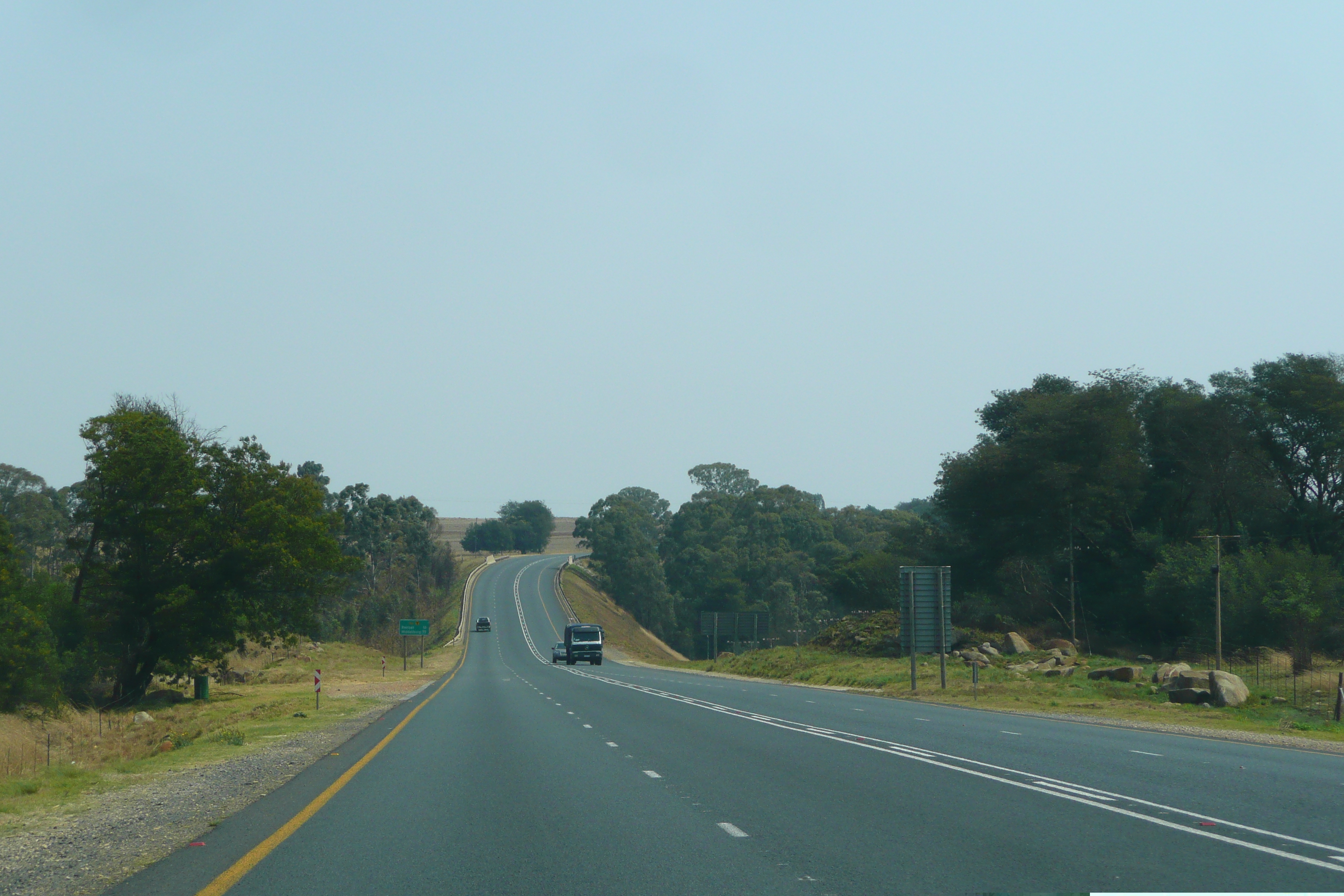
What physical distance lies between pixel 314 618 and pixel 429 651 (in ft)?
177

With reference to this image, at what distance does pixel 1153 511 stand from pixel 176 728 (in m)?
57.3

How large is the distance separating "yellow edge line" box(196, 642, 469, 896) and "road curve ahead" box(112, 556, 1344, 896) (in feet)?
0.18

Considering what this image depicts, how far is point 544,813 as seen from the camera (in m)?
11.1

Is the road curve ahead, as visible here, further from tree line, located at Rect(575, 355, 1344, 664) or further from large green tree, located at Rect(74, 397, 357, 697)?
tree line, located at Rect(575, 355, 1344, 664)

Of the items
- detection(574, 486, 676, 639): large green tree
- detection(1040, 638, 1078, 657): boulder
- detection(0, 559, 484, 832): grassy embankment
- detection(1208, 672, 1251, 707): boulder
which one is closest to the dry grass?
detection(0, 559, 484, 832): grassy embankment

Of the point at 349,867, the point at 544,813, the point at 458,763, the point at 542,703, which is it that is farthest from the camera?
the point at 542,703

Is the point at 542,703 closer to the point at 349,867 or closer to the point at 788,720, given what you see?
the point at 788,720

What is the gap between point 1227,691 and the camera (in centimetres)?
3011

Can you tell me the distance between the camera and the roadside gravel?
8.53 m

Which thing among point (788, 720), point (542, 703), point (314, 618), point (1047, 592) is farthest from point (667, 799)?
point (1047, 592)

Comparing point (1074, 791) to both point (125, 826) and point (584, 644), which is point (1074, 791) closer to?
point (125, 826)

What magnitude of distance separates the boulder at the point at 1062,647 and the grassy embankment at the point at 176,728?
32.0 metres

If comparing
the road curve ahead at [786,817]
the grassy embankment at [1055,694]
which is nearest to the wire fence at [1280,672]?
the grassy embankment at [1055,694]

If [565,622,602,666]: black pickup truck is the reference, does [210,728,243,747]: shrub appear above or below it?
above
